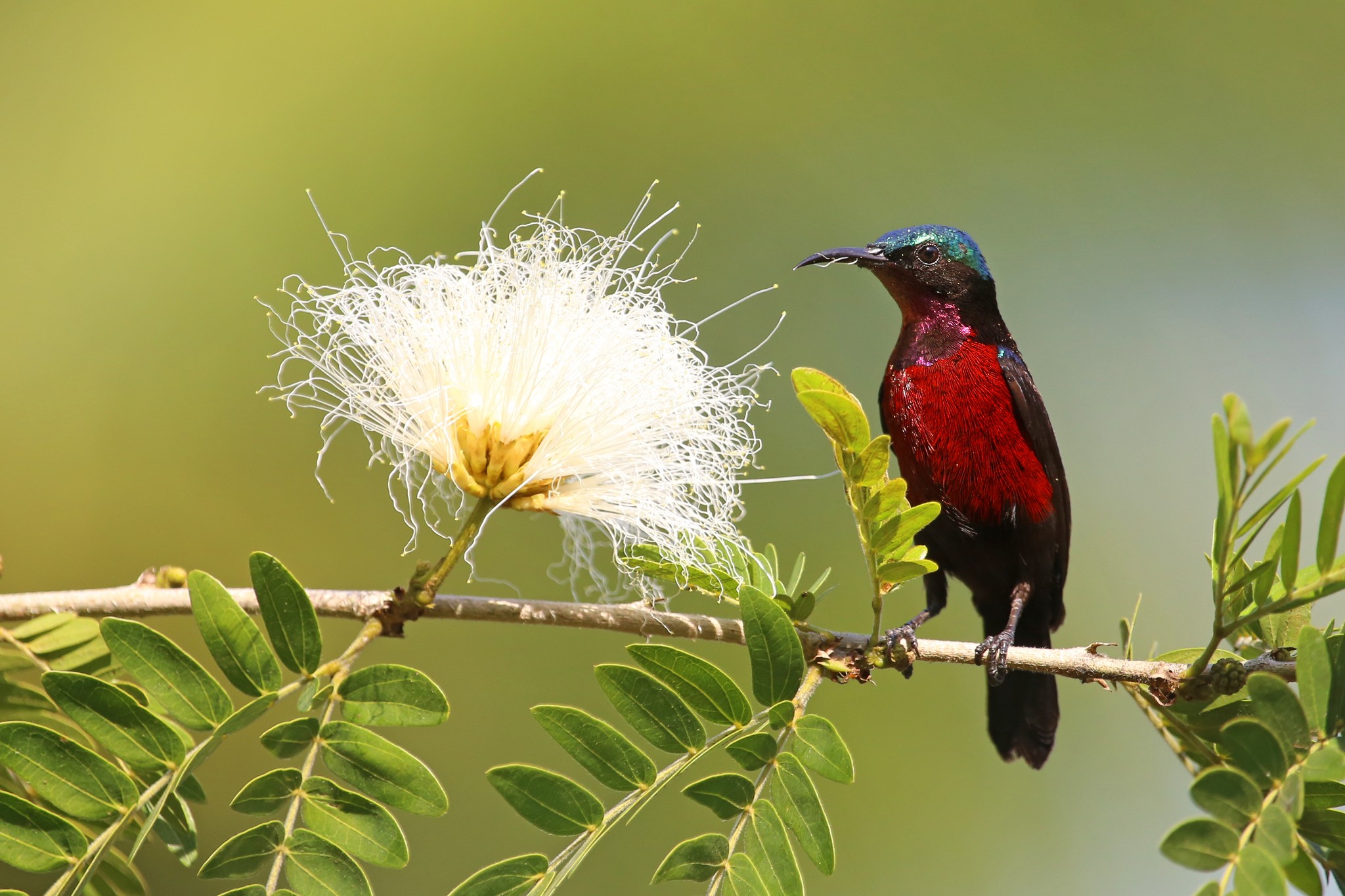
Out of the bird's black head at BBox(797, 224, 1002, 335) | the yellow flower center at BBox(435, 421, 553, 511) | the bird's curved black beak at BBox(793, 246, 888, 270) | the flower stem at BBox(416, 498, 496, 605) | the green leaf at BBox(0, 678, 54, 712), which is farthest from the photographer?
the bird's black head at BBox(797, 224, 1002, 335)

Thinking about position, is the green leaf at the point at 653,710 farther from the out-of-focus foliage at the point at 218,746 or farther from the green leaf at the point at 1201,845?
the green leaf at the point at 1201,845

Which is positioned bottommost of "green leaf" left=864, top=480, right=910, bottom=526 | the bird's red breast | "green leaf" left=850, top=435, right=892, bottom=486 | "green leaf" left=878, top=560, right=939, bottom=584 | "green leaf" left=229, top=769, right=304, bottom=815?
"green leaf" left=229, top=769, right=304, bottom=815

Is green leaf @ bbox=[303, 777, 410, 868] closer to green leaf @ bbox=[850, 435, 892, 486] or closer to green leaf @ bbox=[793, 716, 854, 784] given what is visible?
green leaf @ bbox=[793, 716, 854, 784]

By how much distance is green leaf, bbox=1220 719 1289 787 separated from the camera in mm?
1459

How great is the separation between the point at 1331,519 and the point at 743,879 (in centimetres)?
105

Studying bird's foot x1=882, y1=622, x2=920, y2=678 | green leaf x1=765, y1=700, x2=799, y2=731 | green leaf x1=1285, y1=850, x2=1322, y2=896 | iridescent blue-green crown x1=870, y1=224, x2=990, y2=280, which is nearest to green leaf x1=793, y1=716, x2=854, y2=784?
green leaf x1=765, y1=700, x2=799, y2=731

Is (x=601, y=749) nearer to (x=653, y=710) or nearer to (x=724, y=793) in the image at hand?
(x=653, y=710)

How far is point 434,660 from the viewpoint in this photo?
22.1 feet

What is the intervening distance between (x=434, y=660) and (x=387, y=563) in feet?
2.27

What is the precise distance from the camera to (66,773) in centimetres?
163

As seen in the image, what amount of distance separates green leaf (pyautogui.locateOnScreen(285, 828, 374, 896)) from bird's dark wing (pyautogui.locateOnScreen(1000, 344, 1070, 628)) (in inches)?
83.4

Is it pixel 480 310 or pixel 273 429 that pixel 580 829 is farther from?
pixel 273 429

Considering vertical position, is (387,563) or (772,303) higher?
(772,303)

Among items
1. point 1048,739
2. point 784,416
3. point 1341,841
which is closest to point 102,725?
point 1341,841
